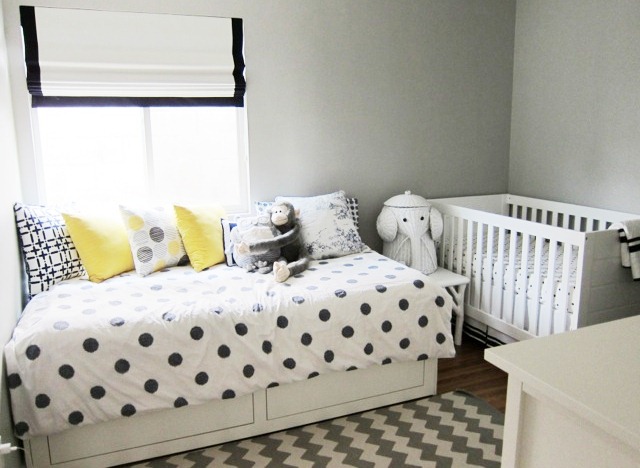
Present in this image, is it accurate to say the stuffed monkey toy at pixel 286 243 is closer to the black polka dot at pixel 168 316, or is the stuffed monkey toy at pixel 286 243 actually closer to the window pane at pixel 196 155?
the window pane at pixel 196 155

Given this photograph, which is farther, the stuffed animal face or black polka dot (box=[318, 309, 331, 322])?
the stuffed animal face

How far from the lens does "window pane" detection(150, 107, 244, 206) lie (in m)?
2.99

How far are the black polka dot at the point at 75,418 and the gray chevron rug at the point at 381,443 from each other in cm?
34

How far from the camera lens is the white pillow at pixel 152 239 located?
261 cm

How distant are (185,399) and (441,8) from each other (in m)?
2.87

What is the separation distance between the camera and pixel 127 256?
2.64 metres

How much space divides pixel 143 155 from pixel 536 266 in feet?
7.36

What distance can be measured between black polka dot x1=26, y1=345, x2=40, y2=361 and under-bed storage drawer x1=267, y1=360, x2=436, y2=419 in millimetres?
939

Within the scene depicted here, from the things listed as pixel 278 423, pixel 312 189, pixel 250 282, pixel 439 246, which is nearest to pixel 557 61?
pixel 439 246

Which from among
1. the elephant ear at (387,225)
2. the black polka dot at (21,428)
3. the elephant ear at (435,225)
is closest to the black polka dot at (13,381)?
the black polka dot at (21,428)

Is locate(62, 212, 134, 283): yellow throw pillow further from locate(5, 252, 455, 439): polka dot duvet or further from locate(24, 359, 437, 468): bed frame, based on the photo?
locate(24, 359, 437, 468): bed frame

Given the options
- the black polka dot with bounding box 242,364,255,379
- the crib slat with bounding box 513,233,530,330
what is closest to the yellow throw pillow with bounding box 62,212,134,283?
the black polka dot with bounding box 242,364,255,379

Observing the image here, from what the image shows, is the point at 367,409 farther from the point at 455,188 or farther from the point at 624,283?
the point at 455,188

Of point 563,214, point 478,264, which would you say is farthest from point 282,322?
point 563,214
